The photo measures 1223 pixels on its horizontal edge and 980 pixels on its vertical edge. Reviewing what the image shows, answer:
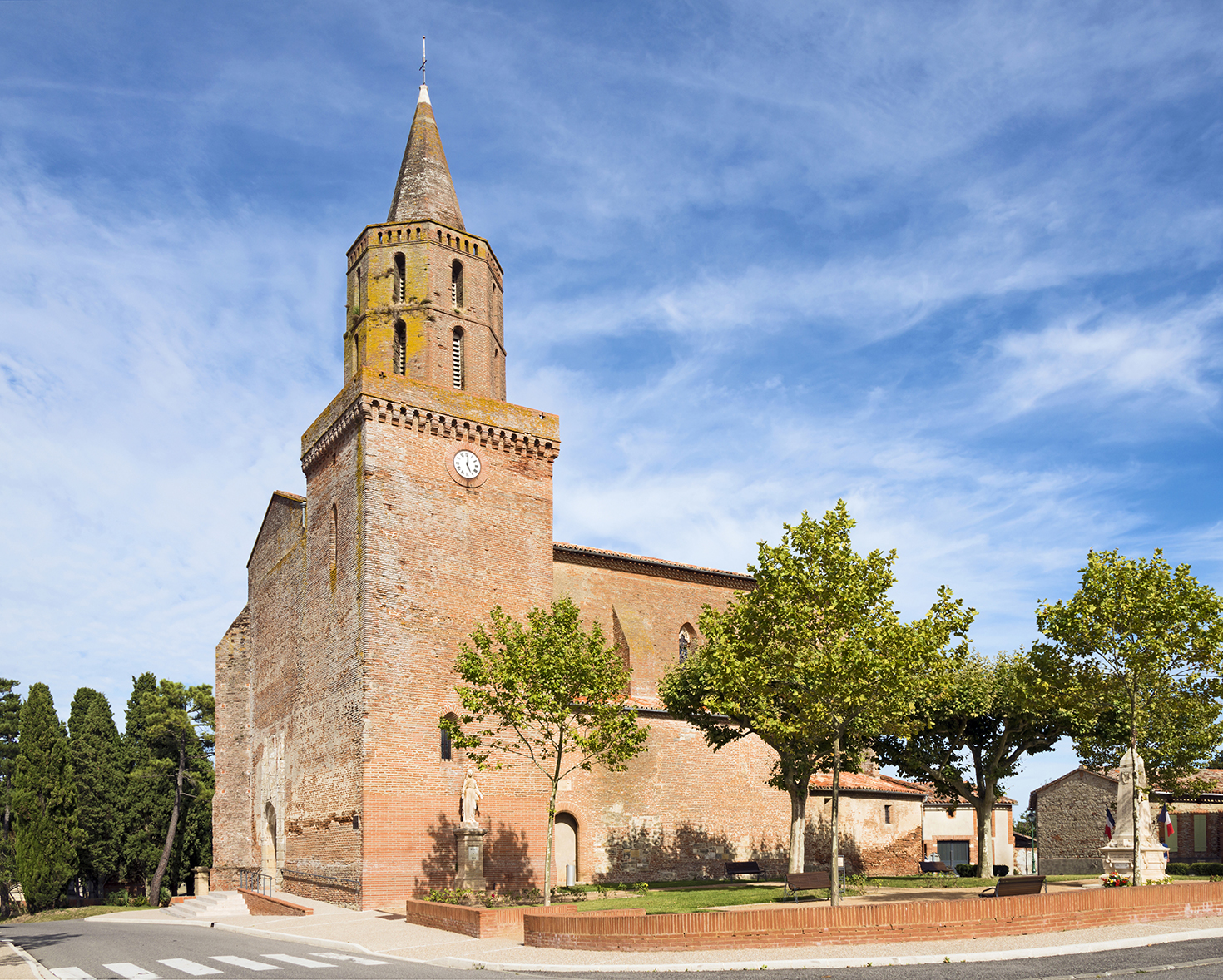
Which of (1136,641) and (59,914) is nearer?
(1136,641)

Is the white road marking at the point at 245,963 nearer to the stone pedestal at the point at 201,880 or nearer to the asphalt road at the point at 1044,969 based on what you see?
the asphalt road at the point at 1044,969

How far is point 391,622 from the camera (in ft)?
93.0

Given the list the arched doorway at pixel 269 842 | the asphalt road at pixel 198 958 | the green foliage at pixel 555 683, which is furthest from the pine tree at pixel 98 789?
the green foliage at pixel 555 683

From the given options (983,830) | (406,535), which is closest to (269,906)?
(406,535)

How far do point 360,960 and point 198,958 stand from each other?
130 inches

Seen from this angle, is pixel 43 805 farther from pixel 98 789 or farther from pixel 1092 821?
pixel 1092 821

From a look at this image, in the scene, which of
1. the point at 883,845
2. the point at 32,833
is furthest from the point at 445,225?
the point at 32,833

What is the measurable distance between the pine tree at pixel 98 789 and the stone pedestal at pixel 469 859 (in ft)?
105

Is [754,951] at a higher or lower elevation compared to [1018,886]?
lower

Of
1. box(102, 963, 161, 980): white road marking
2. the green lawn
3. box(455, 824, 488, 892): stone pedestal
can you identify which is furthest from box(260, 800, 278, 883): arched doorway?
box(102, 963, 161, 980): white road marking

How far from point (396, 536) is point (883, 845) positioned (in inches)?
961

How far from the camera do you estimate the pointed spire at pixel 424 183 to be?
3306 centimetres

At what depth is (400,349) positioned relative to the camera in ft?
104

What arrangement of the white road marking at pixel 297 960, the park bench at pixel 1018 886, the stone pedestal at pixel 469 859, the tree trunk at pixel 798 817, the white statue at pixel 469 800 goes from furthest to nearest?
the tree trunk at pixel 798 817 < the white statue at pixel 469 800 < the stone pedestal at pixel 469 859 < the park bench at pixel 1018 886 < the white road marking at pixel 297 960
